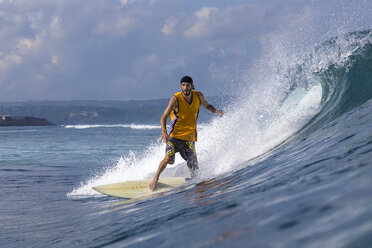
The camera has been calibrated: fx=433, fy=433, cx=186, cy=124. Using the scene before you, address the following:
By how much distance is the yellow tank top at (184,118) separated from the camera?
601 cm

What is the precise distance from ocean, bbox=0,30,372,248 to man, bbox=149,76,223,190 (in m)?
0.51

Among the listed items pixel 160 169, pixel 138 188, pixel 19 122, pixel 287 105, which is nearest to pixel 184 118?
pixel 160 169

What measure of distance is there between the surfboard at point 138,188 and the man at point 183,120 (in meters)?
0.18

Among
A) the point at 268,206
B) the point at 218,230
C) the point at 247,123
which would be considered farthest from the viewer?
the point at 247,123

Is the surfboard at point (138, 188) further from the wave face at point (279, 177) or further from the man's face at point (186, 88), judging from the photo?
the man's face at point (186, 88)

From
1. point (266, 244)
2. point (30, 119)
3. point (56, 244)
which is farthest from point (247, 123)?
point (30, 119)

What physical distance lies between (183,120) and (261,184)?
2.47m

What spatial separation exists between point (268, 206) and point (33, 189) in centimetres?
793

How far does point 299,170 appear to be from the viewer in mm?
3791

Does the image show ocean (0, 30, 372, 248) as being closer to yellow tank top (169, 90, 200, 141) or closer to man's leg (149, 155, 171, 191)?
man's leg (149, 155, 171, 191)

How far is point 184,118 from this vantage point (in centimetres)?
611

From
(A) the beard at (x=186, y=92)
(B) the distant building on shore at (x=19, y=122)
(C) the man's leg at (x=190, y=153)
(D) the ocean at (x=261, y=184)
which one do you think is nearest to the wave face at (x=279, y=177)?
(D) the ocean at (x=261, y=184)

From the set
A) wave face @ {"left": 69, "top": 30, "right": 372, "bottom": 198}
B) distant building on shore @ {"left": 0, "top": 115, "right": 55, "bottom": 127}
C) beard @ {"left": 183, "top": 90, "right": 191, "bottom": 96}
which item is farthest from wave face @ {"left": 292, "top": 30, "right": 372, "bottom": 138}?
distant building on shore @ {"left": 0, "top": 115, "right": 55, "bottom": 127}

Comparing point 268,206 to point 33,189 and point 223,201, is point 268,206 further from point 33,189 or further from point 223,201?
point 33,189
